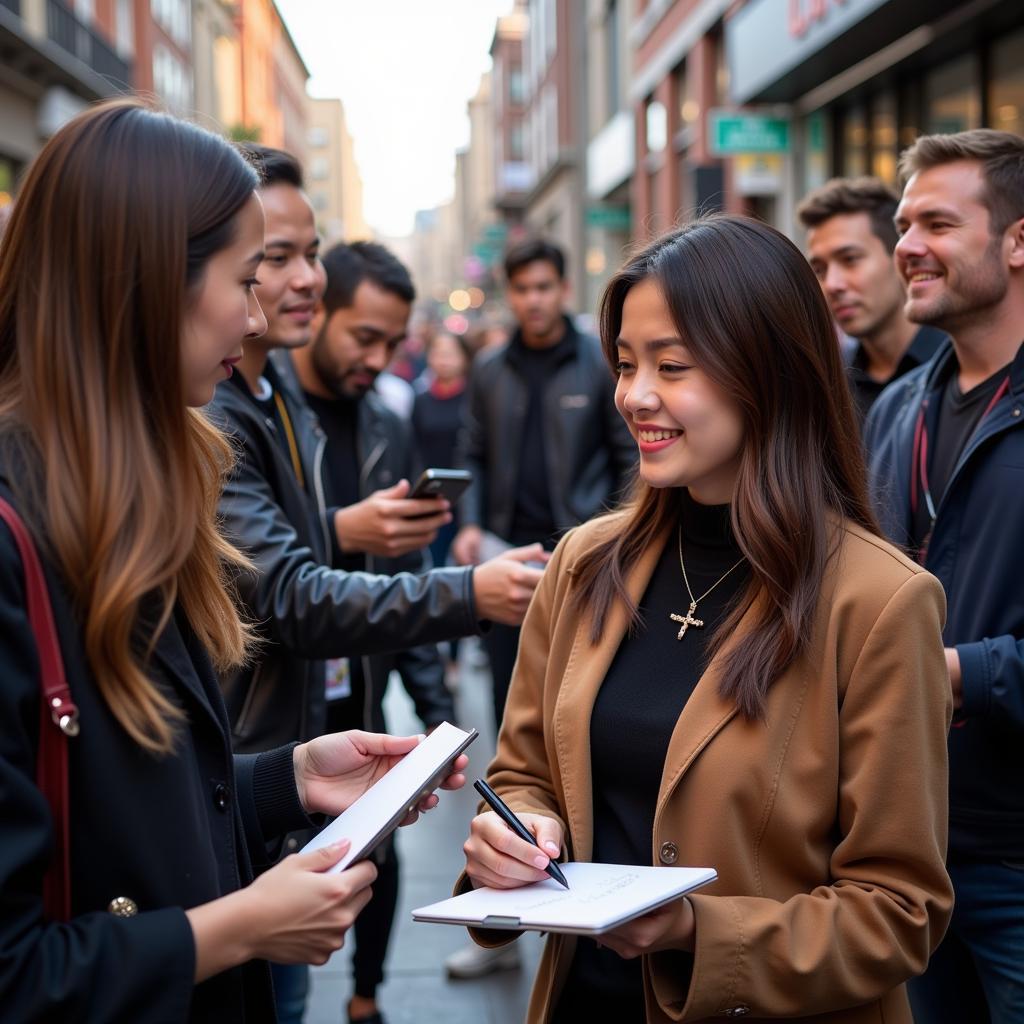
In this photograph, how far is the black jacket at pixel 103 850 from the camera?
140 cm

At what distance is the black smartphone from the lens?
3250 mm

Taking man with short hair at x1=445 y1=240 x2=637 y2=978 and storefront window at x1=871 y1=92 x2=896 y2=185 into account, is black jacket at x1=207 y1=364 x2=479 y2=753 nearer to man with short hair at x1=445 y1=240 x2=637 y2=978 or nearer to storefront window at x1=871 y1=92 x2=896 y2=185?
man with short hair at x1=445 y1=240 x2=637 y2=978

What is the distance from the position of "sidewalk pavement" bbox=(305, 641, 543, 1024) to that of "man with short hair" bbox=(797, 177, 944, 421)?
2.45 meters

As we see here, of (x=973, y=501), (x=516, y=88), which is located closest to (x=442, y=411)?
(x=973, y=501)

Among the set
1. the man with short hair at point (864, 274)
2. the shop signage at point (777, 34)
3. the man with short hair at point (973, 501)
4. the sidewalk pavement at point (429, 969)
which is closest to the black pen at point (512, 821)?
the man with short hair at point (973, 501)

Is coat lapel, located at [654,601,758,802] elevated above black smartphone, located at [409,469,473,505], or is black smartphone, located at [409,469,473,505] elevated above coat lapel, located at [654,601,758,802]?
black smartphone, located at [409,469,473,505]

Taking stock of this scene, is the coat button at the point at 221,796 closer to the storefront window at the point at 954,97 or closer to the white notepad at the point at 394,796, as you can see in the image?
the white notepad at the point at 394,796

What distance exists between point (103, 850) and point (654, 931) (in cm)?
82

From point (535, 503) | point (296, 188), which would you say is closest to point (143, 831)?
point (296, 188)

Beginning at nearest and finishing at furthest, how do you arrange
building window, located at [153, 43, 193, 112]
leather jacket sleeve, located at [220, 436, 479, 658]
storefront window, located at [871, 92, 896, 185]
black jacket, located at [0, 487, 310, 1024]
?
1. black jacket, located at [0, 487, 310, 1024]
2. leather jacket sleeve, located at [220, 436, 479, 658]
3. storefront window, located at [871, 92, 896, 185]
4. building window, located at [153, 43, 193, 112]

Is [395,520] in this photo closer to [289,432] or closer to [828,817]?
[289,432]

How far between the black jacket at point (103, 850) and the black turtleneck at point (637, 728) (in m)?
0.74

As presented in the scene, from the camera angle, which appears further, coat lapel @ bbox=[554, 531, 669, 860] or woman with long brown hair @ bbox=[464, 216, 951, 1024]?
coat lapel @ bbox=[554, 531, 669, 860]

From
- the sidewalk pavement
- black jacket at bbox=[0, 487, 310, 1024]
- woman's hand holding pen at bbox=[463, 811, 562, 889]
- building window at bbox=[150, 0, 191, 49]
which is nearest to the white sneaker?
the sidewalk pavement
